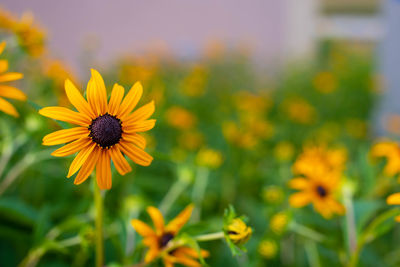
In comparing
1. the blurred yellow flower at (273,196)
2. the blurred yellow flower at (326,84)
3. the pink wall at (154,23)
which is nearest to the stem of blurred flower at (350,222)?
the blurred yellow flower at (273,196)

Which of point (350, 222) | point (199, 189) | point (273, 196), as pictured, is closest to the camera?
point (350, 222)

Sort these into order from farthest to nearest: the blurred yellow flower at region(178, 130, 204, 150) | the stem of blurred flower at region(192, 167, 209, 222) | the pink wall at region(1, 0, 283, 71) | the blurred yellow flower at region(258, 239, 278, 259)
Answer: the pink wall at region(1, 0, 283, 71), the blurred yellow flower at region(178, 130, 204, 150), the stem of blurred flower at region(192, 167, 209, 222), the blurred yellow flower at region(258, 239, 278, 259)

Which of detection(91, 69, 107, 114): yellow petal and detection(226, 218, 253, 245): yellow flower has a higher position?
detection(91, 69, 107, 114): yellow petal

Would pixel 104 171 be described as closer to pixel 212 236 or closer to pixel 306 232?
pixel 212 236

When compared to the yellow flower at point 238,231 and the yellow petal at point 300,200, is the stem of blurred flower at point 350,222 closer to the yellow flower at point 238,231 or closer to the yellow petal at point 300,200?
the yellow petal at point 300,200

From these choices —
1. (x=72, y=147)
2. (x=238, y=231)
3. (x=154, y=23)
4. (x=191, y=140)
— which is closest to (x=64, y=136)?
(x=72, y=147)

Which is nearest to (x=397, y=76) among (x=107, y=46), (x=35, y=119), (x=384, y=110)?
(x=384, y=110)

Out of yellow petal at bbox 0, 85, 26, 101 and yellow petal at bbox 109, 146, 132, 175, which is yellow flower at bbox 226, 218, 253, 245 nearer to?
yellow petal at bbox 109, 146, 132, 175

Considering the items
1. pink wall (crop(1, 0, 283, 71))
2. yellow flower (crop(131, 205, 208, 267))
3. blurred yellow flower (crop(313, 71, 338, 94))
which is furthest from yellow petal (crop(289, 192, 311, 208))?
pink wall (crop(1, 0, 283, 71))
